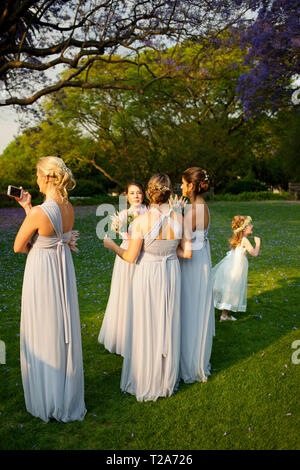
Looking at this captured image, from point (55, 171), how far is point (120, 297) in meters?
2.29

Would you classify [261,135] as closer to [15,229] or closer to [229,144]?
[229,144]

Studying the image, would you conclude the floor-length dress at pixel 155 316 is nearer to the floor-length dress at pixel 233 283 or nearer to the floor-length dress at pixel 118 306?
the floor-length dress at pixel 118 306

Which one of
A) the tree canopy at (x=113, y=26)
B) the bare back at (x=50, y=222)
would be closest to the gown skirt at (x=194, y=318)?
the bare back at (x=50, y=222)

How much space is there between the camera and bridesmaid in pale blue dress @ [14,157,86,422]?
389cm

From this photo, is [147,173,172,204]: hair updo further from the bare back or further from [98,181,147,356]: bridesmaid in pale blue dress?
[98,181,147,356]: bridesmaid in pale blue dress

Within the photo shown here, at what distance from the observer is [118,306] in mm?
5617

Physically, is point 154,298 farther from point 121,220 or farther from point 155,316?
point 121,220

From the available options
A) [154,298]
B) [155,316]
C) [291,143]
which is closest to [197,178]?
[154,298]

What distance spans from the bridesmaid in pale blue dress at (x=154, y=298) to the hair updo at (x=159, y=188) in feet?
0.04

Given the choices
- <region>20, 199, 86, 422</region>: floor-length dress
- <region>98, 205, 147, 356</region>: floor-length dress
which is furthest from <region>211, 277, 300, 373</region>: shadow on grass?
<region>20, 199, 86, 422</region>: floor-length dress

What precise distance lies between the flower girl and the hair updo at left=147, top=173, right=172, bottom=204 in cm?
316

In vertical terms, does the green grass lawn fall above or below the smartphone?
below

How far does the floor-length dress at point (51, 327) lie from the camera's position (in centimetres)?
396

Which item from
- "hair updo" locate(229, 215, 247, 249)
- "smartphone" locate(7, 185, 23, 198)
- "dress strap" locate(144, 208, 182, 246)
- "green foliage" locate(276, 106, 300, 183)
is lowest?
"hair updo" locate(229, 215, 247, 249)
